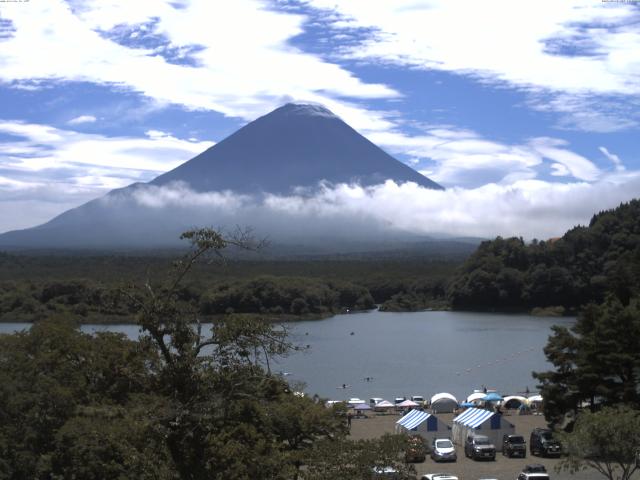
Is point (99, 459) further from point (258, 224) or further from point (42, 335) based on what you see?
point (258, 224)

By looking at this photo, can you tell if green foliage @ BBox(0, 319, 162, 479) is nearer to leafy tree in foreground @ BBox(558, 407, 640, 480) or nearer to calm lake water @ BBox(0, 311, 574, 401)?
leafy tree in foreground @ BBox(558, 407, 640, 480)

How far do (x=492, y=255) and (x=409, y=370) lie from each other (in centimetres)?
2944

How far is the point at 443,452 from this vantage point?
1438cm

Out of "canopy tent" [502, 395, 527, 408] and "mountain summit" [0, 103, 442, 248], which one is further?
"mountain summit" [0, 103, 442, 248]

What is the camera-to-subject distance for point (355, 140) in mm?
→ 163375

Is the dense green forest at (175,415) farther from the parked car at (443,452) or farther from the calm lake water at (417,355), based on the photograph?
the calm lake water at (417,355)

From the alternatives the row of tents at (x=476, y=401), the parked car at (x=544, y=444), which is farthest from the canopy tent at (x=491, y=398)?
the parked car at (x=544, y=444)

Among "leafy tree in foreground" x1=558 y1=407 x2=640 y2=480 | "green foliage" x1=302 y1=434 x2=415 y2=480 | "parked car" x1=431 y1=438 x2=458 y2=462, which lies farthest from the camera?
"parked car" x1=431 y1=438 x2=458 y2=462

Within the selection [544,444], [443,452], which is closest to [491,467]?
[443,452]

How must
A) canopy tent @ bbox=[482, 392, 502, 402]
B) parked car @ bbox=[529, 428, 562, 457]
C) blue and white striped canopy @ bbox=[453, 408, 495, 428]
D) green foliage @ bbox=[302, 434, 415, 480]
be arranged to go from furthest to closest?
canopy tent @ bbox=[482, 392, 502, 402], blue and white striped canopy @ bbox=[453, 408, 495, 428], parked car @ bbox=[529, 428, 562, 457], green foliage @ bbox=[302, 434, 415, 480]

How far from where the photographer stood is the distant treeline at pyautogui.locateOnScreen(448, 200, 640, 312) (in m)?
54.7

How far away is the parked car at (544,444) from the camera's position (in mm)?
14539

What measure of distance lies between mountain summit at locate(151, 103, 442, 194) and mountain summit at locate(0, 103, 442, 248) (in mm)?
166

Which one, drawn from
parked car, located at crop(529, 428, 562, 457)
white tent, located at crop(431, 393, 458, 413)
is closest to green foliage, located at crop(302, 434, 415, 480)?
parked car, located at crop(529, 428, 562, 457)
